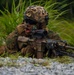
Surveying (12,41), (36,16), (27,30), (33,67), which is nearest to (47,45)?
(27,30)

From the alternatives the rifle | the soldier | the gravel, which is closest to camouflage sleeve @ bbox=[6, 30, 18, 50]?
the soldier

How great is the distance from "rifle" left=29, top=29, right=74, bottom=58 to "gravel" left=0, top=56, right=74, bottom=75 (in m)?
0.64

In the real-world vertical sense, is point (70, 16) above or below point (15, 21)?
below

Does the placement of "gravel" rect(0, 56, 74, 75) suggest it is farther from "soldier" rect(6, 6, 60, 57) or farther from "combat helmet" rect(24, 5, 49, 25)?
"combat helmet" rect(24, 5, 49, 25)

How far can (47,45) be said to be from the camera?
33.9 ft

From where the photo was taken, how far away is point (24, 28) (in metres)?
10.9

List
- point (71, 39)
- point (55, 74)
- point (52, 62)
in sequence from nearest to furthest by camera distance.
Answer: point (55, 74)
point (52, 62)
point (71, 39)

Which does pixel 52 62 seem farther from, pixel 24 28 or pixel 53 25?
pixel 53 25

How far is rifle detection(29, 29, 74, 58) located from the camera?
1030 centimetres

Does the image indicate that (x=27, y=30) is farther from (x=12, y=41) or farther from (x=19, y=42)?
(x=12, y=41)

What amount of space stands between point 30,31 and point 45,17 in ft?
1.74

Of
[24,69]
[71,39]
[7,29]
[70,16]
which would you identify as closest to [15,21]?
[7,29]

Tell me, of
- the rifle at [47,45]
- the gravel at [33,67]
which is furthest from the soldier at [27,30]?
the gravel at [33,67]

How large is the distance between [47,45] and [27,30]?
725 millimetres
